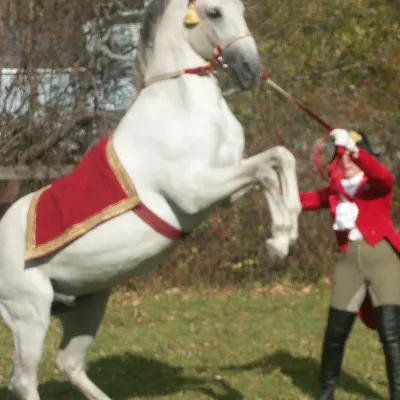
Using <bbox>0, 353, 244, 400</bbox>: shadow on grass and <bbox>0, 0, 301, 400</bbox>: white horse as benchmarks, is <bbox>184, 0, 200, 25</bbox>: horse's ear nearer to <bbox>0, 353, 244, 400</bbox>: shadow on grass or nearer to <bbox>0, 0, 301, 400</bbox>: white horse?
<bbox>0, 0, 301, 400</bbox>: white horse

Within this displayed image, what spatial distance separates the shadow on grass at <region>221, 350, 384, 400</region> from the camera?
7.26 m

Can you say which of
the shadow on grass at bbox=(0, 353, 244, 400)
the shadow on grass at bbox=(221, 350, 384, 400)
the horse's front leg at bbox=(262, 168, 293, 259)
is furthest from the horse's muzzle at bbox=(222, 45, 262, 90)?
the shadow on grass at bbox=(221, 350, 384, 400)

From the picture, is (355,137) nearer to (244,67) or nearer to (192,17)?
(244,67)

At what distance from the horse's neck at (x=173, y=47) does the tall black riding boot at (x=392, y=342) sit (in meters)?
1.86

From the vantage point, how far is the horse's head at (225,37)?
5.39 metres

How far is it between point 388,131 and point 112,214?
7.42 metres

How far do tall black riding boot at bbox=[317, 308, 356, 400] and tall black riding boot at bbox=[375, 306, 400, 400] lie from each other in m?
0.22

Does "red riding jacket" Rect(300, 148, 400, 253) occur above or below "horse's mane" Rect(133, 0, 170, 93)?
below

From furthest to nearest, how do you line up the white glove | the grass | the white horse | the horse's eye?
the grass
the white glove
the horse's eye
the white horse

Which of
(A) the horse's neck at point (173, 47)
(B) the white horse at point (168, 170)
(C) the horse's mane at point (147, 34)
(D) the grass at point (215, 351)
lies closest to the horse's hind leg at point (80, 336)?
(B) the white horse at point (168, 170)

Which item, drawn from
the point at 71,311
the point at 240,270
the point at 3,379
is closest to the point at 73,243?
the point at 71,311

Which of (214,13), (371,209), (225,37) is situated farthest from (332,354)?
(214,13)

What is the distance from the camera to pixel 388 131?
492 inches

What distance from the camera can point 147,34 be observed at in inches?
226
